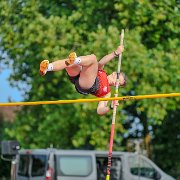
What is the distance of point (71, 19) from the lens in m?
23.4

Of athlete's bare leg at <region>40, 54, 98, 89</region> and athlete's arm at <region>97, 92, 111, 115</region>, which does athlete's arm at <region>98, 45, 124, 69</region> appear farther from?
athlete's arm at <region>97, 92, 111, 115</region>

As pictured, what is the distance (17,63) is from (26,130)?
7.32 feet

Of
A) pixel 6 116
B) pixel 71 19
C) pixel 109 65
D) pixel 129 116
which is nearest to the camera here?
pixel 109 65

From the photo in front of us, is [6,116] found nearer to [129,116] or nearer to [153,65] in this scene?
[129,116]

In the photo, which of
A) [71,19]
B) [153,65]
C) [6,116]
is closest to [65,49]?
[71,19]

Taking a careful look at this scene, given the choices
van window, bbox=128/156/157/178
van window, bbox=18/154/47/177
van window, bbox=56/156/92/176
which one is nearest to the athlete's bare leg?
van window, bbox=56/156/92/176

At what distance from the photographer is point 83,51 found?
22531mm

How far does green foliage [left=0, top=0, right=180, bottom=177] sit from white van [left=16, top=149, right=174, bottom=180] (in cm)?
240

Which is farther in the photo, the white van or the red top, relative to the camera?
the white van

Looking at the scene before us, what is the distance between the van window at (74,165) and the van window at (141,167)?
1.13 m

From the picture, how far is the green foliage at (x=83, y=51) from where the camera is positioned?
2244 cm

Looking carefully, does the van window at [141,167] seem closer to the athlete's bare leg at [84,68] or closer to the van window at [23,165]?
the van window at [23,165]

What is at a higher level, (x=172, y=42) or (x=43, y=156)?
(x=172, y=42)

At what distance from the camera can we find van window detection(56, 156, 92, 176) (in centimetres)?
1948
